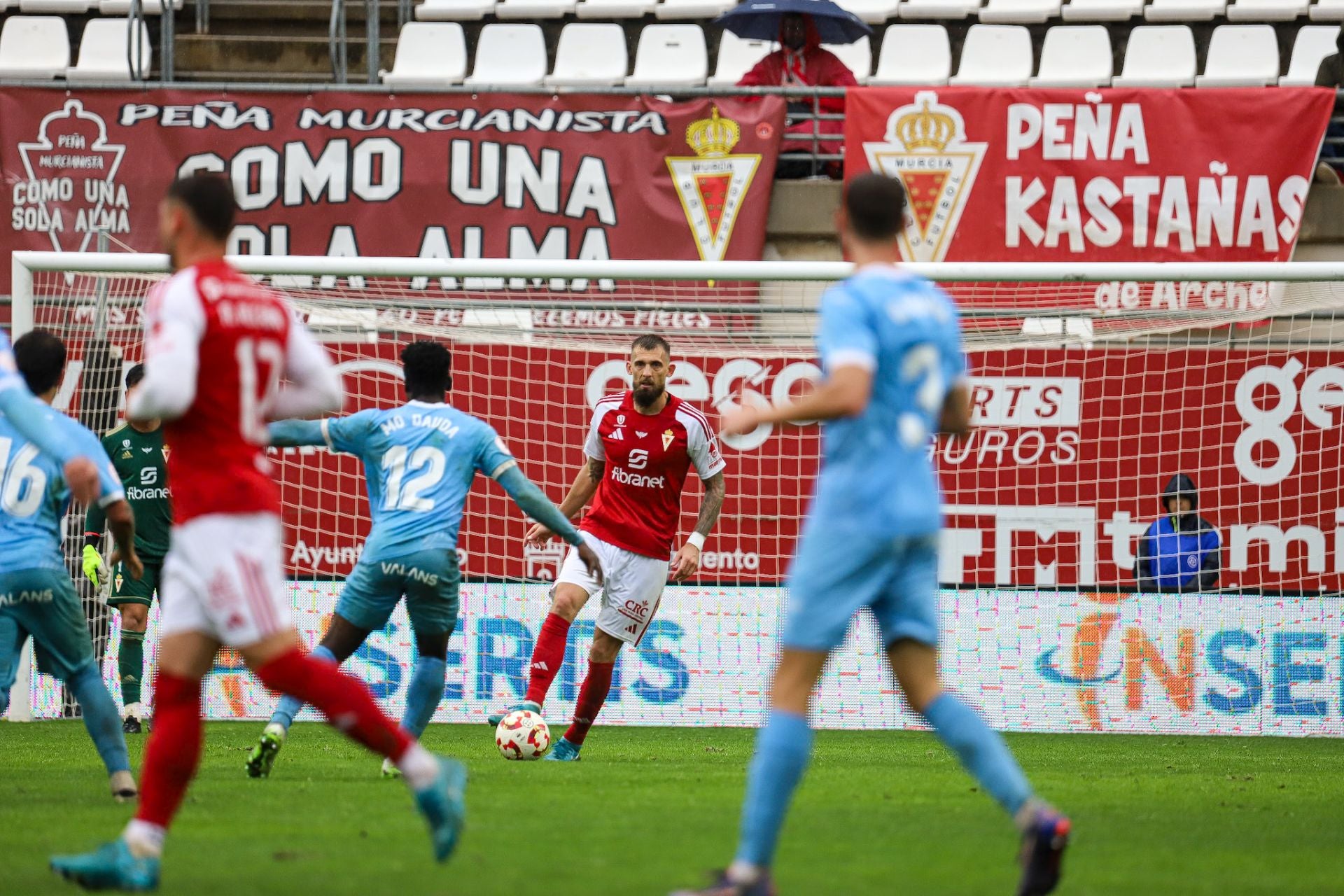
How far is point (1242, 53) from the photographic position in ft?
55.4

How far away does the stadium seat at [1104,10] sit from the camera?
17.4 meters

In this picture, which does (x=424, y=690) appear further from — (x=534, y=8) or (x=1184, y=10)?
(x=1184, y=10)

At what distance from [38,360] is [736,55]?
1166 centimetres

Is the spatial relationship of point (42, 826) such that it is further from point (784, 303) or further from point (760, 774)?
point (784, 303)

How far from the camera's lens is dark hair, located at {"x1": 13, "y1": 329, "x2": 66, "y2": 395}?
6625 millimetres

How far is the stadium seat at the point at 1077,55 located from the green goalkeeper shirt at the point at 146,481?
31.9 feet

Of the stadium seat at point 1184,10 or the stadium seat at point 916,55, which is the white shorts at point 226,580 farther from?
the stadium seat at point 1184,10

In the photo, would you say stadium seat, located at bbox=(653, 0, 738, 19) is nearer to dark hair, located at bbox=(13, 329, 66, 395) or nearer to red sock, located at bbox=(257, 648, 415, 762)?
dark hair, located at bbox=(13, 329, 66, 395)

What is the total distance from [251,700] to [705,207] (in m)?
5.39

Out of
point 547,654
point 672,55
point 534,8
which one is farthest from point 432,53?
point 547,654

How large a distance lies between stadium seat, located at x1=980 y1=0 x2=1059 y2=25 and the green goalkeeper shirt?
10.4m

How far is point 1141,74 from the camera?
1677 cm

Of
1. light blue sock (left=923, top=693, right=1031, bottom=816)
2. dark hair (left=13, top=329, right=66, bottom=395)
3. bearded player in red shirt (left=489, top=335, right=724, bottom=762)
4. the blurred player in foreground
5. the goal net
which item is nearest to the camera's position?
light blue sock (left=923, top=693, right=1031, bottom=816)

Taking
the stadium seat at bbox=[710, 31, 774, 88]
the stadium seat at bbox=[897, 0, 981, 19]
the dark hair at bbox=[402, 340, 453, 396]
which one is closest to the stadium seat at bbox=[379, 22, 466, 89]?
the stadium seat at bbox=[710, 31, 774, 88]
